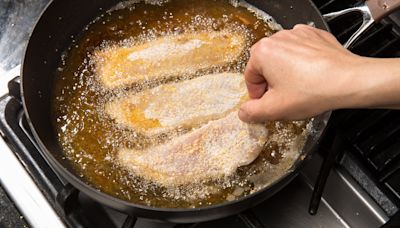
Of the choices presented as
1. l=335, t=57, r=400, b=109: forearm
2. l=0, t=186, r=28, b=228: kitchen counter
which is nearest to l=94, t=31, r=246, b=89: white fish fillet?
l=0, t=186, r=28, b=228: kitchen counter

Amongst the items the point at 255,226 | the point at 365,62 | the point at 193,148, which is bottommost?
the point at 255,226

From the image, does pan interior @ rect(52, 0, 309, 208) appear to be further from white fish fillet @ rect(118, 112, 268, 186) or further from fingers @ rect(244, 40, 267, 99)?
fingers @ rect(244, 40, 267, 99)

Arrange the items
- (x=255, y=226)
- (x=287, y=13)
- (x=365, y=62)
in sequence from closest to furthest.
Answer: (x=365, y=62) → (x=255, y=226) → (x=287, y=13)

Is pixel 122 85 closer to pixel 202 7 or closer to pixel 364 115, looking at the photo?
pixel 202 7

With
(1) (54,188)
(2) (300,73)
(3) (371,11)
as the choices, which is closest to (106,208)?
(1) (54,188)

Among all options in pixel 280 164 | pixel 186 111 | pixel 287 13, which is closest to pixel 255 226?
pixel 280 164

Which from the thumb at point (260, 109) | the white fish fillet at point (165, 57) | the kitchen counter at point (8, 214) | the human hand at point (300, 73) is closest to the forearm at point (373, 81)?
the human hand at point (300, 73)
